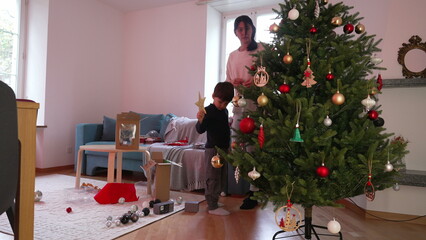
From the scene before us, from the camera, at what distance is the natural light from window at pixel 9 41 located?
3.86 m

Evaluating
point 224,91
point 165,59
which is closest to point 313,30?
point 224,91

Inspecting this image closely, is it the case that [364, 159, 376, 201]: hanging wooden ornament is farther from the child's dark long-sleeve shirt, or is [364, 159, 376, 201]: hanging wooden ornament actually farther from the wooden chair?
the wooden chair

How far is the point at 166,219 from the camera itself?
219 cm

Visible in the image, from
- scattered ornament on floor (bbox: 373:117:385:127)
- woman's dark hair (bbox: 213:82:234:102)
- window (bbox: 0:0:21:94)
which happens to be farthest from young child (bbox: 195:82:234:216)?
window (bbox: 0:0:21:94)

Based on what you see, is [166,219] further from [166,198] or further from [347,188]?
[347,188]

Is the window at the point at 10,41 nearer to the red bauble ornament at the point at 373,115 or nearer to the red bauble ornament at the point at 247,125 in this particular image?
the red bauble ornament at the point at 247,125

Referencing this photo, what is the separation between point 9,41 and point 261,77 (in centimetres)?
382

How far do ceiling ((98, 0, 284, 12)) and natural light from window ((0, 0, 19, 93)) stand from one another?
4.06ft

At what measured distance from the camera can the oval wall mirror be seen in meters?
2.38

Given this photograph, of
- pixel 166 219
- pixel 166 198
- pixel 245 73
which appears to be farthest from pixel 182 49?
pixel 166 219

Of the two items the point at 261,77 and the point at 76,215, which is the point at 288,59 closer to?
the point at 261,77

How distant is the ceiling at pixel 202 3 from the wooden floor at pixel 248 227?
2.99m

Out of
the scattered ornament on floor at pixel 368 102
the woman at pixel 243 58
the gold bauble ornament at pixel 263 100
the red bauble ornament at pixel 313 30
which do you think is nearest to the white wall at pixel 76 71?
the woman at pixel 243 58

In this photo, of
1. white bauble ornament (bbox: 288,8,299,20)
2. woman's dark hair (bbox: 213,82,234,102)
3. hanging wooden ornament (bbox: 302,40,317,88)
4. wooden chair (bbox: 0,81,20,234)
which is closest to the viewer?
wooden chair (bbox: 0,81,20,234)
